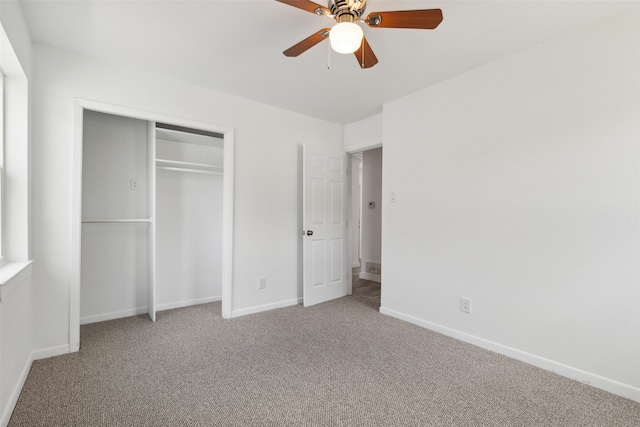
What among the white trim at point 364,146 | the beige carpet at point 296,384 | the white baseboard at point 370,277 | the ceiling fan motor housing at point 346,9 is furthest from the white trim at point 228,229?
the white baseboard at point 370,277

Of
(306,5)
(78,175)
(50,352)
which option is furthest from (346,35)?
(50,352)

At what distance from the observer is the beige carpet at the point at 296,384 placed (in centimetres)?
165

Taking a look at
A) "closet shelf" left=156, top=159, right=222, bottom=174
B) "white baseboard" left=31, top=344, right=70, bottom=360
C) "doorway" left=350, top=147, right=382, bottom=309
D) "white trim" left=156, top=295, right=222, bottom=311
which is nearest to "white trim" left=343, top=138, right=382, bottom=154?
"doorway" left=350, top=147, right=382, bottom=309

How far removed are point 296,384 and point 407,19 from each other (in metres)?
2.29

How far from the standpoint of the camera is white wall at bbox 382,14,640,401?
1900mm

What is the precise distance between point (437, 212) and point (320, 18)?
6.42ft

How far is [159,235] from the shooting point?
3.44 meters

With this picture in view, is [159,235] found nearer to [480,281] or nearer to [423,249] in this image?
[423,249]

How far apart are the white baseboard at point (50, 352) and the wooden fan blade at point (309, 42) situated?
283 centimetres

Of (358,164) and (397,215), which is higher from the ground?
(358,164)

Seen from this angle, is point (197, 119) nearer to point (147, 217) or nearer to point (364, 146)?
point (147, 217)

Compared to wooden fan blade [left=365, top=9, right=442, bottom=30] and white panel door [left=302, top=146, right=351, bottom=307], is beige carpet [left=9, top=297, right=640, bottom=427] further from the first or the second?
wooden fan blade [left=365, top=9, right=442, bottom=30]

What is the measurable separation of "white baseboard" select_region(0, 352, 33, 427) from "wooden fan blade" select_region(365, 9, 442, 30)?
2875mm

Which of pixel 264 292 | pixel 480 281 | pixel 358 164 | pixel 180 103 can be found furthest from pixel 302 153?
pixel 358 164
